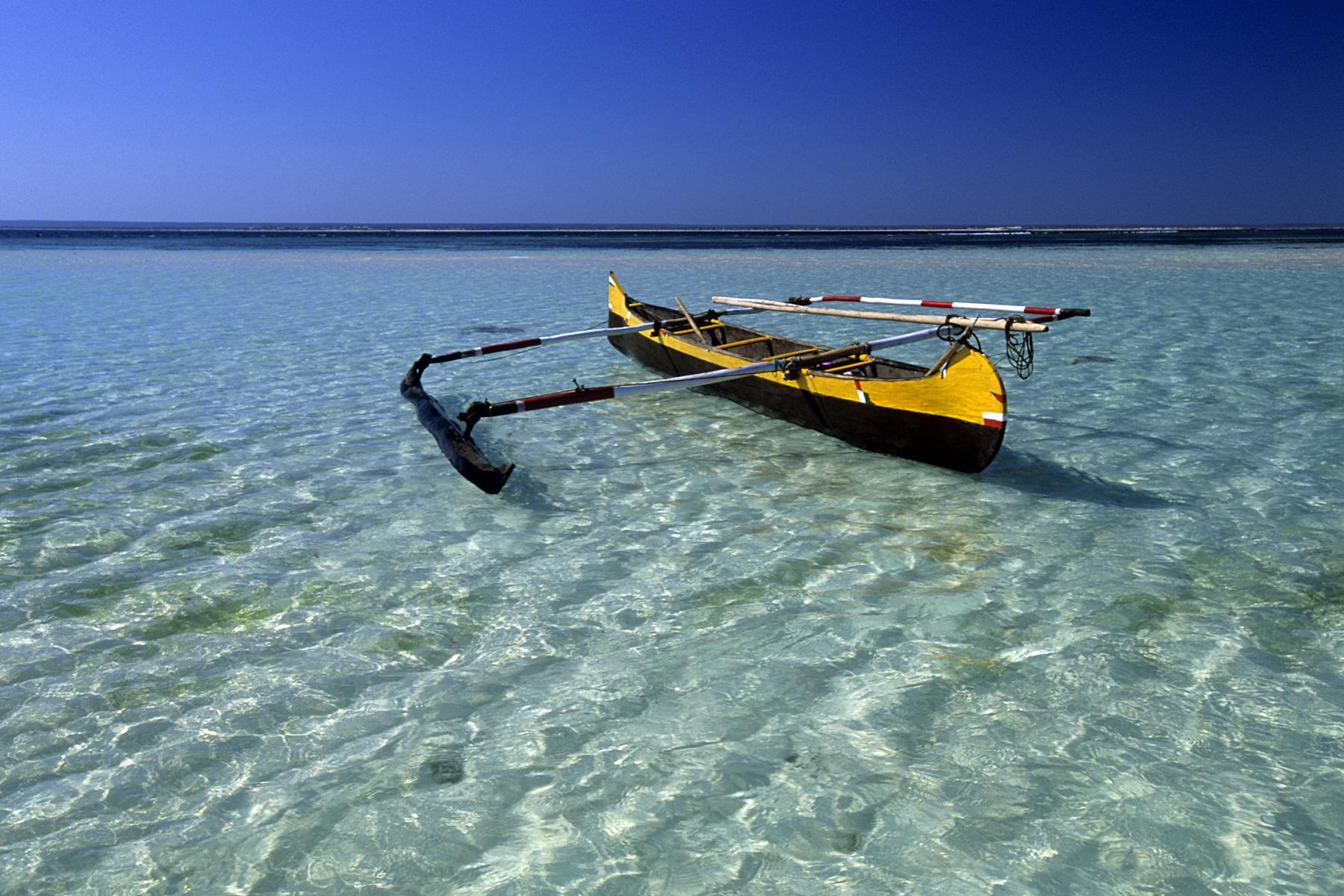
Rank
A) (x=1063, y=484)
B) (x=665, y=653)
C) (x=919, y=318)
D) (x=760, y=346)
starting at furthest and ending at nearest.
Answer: (x=760, y=346) < (x=919, y=318) < (x=1063, y=484) < (x=665, y=653)

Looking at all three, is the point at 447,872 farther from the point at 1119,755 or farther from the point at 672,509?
the point at 672,509

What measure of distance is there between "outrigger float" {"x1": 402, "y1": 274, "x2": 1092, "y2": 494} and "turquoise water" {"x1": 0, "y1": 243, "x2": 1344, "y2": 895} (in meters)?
0.31

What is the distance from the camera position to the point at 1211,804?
11.3 ft

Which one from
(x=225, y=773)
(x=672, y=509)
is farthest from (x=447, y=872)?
(x=672, y=509)

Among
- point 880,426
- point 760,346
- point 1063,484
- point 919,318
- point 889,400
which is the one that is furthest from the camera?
point 760,346

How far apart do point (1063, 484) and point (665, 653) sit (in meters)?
4.65

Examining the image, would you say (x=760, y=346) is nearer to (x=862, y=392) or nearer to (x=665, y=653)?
(x=862, y=392)

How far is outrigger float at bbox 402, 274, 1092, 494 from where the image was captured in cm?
732

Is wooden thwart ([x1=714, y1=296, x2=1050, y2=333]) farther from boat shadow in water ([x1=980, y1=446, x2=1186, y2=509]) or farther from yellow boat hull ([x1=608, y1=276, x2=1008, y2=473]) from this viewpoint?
boat shadow in water ([x1=980, y1=446, x2=1186, y2=509])

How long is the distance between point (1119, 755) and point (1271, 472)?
5387 mm

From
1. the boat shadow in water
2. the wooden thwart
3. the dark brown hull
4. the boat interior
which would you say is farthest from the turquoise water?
the wooden thwart

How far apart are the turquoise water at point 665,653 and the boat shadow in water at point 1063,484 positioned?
4 cm

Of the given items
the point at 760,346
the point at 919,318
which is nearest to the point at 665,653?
the point at 919,318

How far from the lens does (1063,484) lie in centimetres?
766
